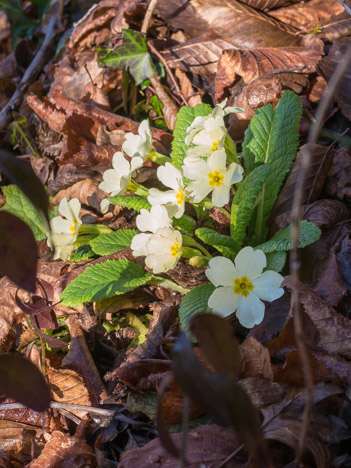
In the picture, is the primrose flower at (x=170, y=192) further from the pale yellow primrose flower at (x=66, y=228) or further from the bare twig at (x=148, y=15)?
the bare twig at (x=148, y=15)

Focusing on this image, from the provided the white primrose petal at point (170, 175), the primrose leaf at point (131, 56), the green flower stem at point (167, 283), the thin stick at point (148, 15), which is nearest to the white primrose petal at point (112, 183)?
the white primrose petal at point (170, 175)

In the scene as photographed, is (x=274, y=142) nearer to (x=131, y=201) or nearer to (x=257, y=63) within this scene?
(x=131, y=201)

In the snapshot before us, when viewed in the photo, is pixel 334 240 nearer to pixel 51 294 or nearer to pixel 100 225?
pixel 100 225

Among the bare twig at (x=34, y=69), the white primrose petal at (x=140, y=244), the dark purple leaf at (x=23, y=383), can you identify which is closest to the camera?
the dark purple leaf at (x=23, y=383)

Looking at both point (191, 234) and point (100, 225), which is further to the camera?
point (100, 225)

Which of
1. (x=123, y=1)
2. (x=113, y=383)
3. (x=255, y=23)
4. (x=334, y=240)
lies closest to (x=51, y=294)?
(x=113, y=383)

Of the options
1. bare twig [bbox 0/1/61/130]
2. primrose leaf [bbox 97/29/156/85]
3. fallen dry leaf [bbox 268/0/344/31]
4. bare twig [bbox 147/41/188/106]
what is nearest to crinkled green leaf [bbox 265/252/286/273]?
bare twig [bbox 147/41/188/106]
